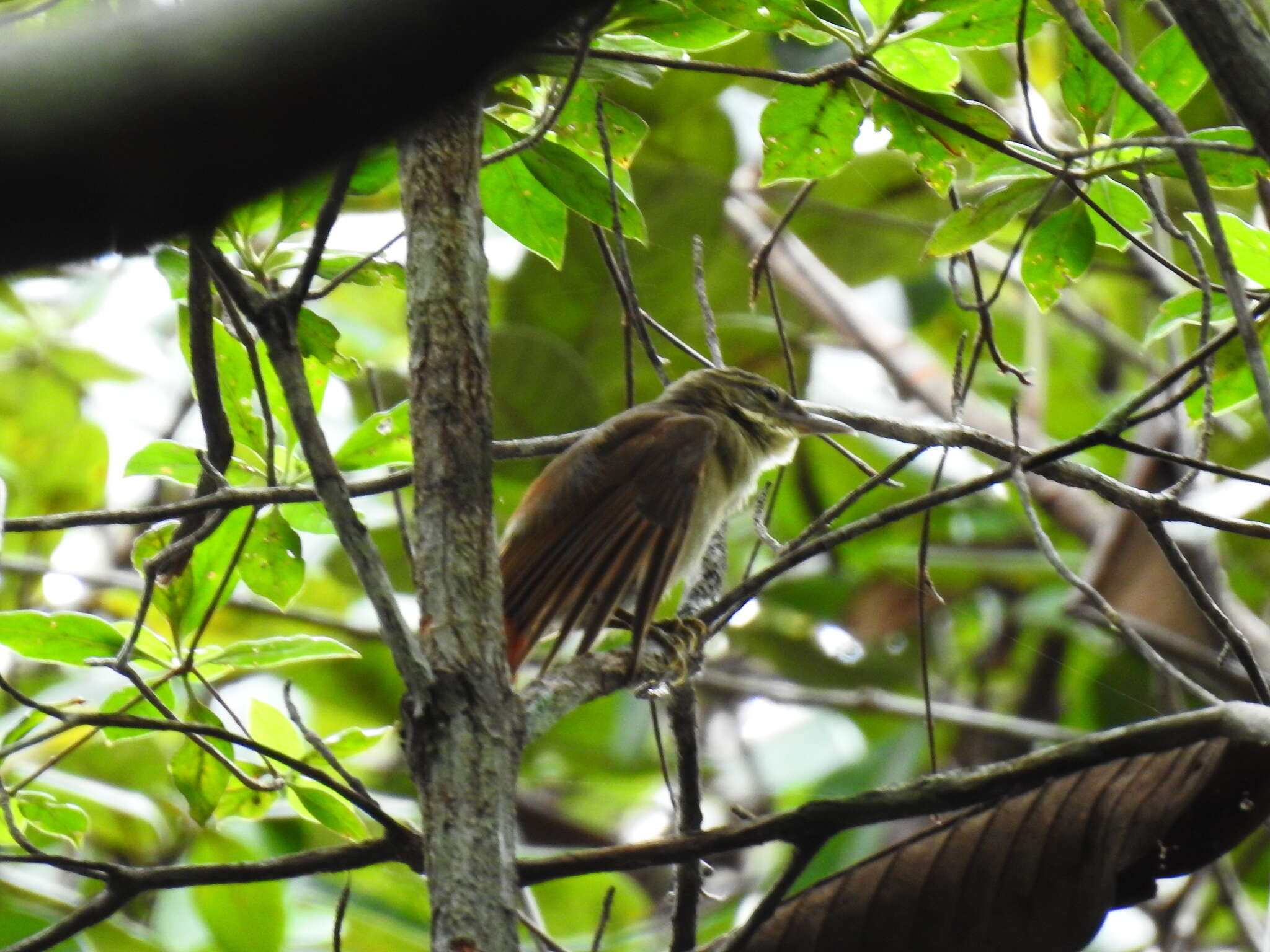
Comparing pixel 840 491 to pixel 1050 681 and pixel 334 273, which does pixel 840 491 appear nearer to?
pixel 1050 681

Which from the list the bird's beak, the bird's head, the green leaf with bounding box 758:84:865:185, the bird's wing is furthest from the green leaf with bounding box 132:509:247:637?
the bird's beak

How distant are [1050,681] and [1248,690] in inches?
75.2

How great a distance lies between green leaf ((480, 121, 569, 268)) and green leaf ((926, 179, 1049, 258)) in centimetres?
67

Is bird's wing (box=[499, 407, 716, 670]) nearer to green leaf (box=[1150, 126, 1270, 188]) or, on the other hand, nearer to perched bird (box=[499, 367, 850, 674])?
perched bird (box=[499, 367, 850, 674])

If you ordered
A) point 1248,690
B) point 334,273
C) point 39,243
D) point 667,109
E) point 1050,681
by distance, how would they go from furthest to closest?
point 1050,681 < point 667,109 < point 1248,690 < point 334,273 < point 39,243

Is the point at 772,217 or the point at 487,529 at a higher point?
the point at 772,217

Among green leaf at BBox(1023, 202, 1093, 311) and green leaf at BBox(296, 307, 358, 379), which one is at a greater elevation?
green leaf at BBox(296, 307, 358, 379)

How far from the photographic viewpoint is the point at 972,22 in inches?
84.9

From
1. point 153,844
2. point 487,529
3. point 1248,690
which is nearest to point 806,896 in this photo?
point 487,529

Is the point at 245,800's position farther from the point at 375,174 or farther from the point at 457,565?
the point at 375,174

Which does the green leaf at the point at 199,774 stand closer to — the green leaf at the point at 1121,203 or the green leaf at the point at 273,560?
the green leaf at the point at 273,560

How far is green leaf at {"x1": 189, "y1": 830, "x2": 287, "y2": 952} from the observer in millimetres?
3580

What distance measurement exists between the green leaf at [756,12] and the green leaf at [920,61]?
0.15 m

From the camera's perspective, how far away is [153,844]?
418 cm
